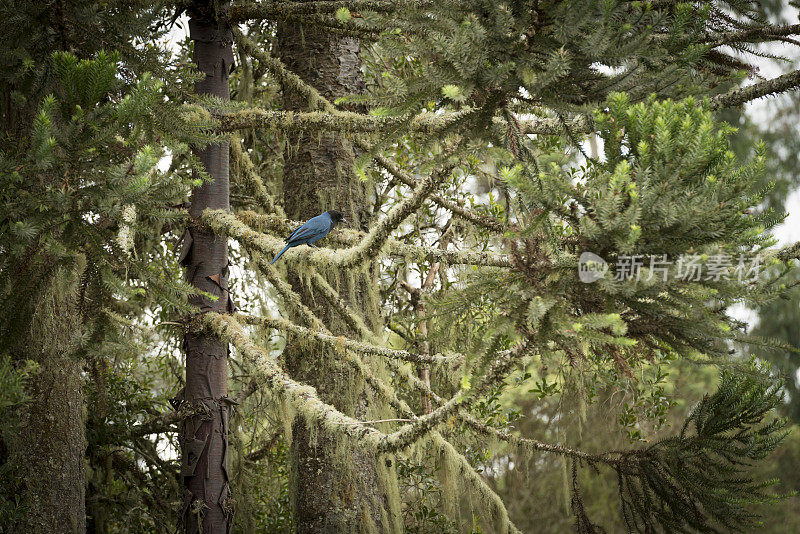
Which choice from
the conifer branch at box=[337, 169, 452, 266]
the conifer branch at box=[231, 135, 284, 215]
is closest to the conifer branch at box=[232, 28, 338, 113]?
the conifer branch at box=[231, 135, 284, 215]

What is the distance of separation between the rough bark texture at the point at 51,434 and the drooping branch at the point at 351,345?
1211 mm

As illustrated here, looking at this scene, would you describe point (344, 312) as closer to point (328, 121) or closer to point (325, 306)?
point (325, 306)

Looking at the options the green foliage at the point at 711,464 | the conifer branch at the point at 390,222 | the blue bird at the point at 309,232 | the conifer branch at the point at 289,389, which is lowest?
the green foliage at the point at 711,464

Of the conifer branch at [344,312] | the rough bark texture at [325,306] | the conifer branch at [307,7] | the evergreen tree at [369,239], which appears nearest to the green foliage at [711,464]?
the evergreen tree at [369,239]

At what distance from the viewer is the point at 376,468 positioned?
14.5 ft

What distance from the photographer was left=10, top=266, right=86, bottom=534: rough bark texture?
4004mm

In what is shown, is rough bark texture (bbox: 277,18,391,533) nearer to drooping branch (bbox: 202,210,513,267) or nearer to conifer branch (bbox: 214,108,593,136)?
drooping branch (bbox: 202,210,513,267)

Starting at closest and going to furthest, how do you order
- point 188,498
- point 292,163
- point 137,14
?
point 137,14
point 188,498
point 292,163

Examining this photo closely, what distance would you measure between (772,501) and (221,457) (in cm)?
313

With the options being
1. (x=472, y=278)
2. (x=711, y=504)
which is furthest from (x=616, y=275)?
(x=711, y=504)

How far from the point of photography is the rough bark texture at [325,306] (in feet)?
14.1

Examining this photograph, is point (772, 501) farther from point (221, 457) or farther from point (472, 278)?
point (221, 457)

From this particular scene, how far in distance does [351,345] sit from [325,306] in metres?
1.15

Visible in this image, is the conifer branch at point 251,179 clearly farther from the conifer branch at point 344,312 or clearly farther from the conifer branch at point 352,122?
the conifer branch at point 344,312
